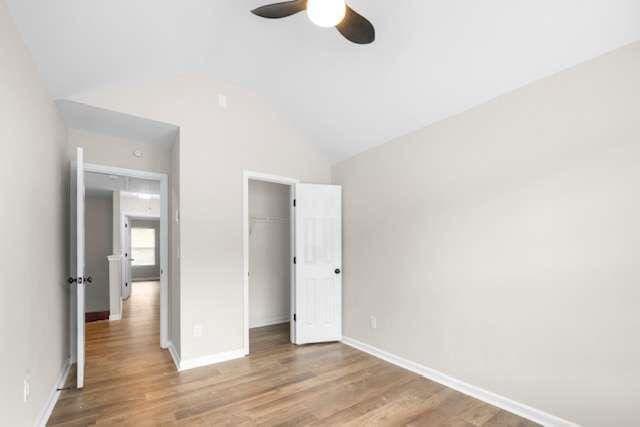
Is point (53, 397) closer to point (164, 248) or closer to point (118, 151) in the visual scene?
point (164, 248)

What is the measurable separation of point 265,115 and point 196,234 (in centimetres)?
169

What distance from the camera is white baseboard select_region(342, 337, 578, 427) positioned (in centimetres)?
215

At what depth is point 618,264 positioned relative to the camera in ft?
6.13

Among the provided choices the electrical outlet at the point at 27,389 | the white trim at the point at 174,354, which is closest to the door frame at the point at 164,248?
the white trim at the point at 174,354

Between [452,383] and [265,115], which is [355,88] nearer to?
[265,115]

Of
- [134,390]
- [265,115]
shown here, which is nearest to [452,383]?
[134,390]

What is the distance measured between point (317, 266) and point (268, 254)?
1.22 metres

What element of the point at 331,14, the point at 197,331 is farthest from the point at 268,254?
the point at 331,14

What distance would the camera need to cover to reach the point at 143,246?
11.2m

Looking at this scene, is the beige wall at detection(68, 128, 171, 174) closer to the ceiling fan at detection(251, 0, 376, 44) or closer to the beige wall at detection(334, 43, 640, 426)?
the ceiling fan at detection(251, 0, 376, 44)

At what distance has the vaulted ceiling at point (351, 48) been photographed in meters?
1.91

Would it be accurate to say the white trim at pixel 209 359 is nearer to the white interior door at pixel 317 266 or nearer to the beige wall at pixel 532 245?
the white interior door at pixel 317 266

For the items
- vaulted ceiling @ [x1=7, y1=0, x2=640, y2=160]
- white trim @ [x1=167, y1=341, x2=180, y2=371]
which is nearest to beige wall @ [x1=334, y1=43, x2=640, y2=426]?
vaulted ceiling @ [x1=7, y1=0, x2=640, y2=160]

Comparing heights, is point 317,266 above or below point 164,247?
below
